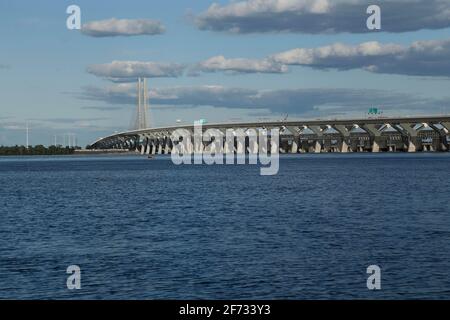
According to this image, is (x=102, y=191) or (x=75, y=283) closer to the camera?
(x=75, y=283)

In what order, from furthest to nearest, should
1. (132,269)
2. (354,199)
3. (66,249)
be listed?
(354,199), (66,249), (132,269)

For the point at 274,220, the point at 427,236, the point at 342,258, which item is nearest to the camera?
the point at 342,258

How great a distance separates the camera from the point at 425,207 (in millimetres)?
51938

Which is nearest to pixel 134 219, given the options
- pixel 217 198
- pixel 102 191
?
pixel 217 198

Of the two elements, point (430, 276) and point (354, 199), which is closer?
point (430, 276)

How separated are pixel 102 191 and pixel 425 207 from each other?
3587cm

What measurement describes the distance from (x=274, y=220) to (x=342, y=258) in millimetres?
14542

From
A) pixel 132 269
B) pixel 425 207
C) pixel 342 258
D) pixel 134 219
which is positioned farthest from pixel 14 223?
pixel 425 207

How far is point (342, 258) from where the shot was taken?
100ft
